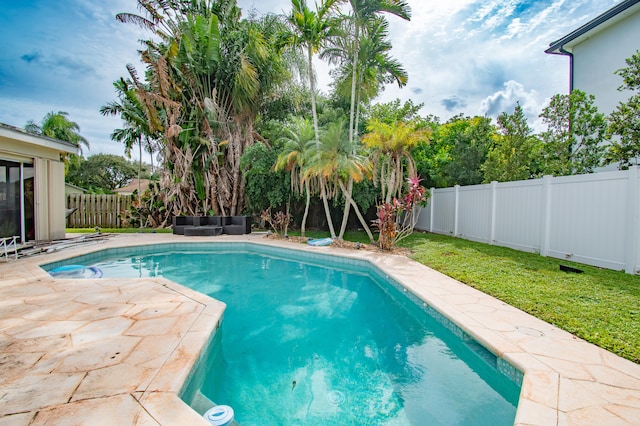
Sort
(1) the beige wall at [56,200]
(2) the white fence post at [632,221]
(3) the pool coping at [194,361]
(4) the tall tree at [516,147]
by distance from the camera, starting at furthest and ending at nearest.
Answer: (4) the tall tree at [516,147] → (1) the beige wall at [56,200] → (2) the white fence post at [632,221] → (3) the pool coping at [194,361]

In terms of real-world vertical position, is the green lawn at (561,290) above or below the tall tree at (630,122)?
below

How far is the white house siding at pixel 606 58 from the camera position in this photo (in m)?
9.98

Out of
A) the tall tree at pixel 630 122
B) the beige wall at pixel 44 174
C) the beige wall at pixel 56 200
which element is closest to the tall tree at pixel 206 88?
the beige wall at pixel 44 174

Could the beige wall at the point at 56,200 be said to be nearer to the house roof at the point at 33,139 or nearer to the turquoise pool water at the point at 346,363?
the house roof at the point at 33,139

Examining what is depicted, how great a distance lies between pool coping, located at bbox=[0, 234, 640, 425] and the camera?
6.98ft

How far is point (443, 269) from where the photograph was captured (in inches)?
260

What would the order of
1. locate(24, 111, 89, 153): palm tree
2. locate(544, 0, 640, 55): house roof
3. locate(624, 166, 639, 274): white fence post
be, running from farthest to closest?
→ 1. locate(24, 111, 89, 153): palm tree
2. locate(544, 0, 640, 55): house roof
3. locate(624, 166, 639, 274): white fence post

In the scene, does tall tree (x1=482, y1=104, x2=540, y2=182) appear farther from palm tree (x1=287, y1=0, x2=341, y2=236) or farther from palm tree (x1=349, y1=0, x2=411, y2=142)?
palm tree (x1=287, y1=0, x2=341, y2=236)

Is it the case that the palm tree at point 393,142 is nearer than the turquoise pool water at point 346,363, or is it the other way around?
the turquoise pool water at point 346,363

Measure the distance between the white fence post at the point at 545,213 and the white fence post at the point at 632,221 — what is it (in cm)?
164

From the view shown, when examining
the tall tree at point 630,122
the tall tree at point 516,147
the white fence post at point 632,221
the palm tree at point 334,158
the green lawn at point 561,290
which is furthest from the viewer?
the tall tree at point 516,147

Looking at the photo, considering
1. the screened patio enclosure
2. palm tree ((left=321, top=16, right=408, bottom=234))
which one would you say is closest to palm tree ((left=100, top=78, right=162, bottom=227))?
the screened patio enclosure

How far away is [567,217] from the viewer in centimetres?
682

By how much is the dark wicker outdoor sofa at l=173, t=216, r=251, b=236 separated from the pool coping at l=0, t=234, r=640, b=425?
7.84 meters
